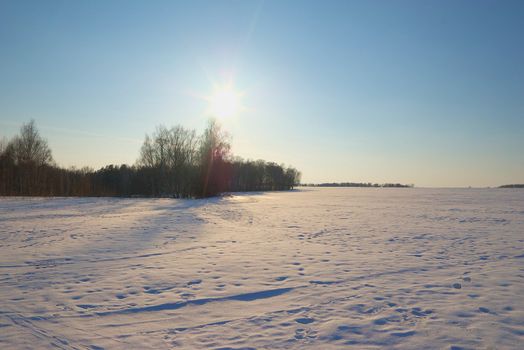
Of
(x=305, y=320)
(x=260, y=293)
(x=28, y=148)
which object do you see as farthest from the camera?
(x=28, y=148)

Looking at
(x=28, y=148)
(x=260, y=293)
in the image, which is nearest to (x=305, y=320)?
(x=260, y=293)

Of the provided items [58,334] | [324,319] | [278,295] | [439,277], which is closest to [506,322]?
[439,277]

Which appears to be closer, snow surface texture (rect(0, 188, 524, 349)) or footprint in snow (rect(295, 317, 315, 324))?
snow surface texture (rect(0, 188, 524, 349))

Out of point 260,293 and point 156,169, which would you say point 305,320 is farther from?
point 156,169

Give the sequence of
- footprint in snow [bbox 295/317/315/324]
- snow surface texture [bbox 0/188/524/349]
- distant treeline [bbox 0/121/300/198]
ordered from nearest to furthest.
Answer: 1. snow surface texture [bbox 0/188/524/349]
2. footprint in snow [bbox 295/317/315/324]
3. distant treeline [bbox 0/121/300/198]

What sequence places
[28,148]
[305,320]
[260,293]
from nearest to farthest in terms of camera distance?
[305,320] < [260,293] < [28,148]

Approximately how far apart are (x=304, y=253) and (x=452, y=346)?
547 centimetres

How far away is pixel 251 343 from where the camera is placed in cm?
391

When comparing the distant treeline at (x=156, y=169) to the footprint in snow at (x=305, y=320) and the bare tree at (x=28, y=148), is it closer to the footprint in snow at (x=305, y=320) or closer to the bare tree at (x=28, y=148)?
the bare tree at (x=28, y=148)

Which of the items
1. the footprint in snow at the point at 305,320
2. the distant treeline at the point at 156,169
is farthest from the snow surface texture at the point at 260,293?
the distant treeline at the point at 156,169

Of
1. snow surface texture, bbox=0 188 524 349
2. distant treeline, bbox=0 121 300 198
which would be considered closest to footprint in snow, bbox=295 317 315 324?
snow surface texture, bbox=0 188 524 349

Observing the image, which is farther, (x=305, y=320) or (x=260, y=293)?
(x=260, y=293)

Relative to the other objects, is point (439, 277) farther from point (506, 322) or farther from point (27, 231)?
point (27, 231)

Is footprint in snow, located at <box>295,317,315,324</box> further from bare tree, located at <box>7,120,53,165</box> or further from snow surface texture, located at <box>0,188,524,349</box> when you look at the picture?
bare tree, located at <box>7,120,53,165</box>
